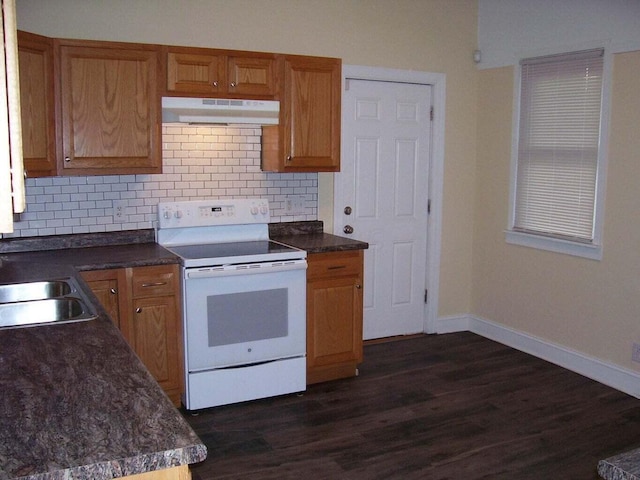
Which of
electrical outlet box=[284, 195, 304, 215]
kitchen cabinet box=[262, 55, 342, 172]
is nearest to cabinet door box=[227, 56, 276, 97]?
kitchen cabinet box=[262, 55, 342, 172]

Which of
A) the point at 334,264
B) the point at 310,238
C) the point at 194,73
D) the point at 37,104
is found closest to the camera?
the point at 37,104

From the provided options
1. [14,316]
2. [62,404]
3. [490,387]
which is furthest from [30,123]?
[490,387]

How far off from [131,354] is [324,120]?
2618mm

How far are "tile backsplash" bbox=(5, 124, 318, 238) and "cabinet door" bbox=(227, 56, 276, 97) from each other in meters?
0.40

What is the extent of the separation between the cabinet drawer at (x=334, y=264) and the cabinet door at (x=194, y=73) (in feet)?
3.91

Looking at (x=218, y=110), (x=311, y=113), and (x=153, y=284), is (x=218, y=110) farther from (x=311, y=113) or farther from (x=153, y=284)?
(x=153, y=284)

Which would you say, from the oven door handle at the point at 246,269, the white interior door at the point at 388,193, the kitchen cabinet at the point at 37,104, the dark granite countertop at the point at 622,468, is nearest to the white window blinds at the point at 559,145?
the white interior door at the point at 388,193

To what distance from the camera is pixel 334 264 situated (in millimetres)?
4188

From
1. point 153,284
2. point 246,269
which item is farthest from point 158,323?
point 246,269

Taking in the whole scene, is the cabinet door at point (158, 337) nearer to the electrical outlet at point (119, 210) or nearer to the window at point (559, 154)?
the electrical outlet at point (119, 210)

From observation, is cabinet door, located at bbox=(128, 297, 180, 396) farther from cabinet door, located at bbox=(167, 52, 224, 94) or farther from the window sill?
the window sill

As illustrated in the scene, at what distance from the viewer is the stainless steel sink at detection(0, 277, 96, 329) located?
2574 millimetres

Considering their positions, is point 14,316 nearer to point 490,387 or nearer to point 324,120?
point 324,120

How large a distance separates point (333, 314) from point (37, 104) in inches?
83.0
